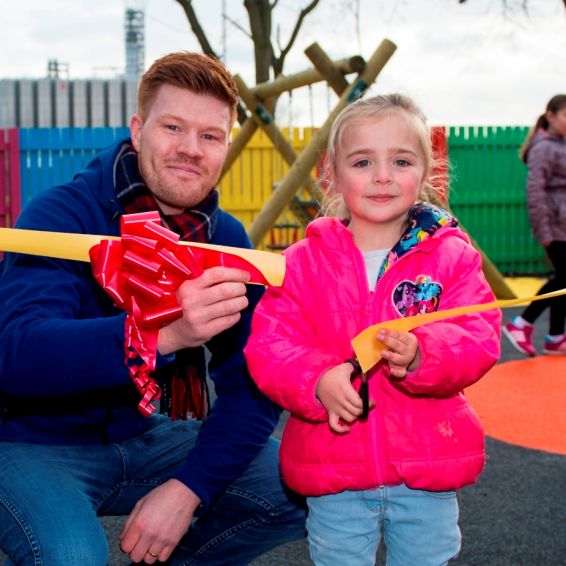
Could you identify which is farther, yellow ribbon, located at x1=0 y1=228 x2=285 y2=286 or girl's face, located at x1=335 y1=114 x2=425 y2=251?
girl's face, located at x1=335 y1=114 x2=425 y2=251

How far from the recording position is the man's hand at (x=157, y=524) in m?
1.98

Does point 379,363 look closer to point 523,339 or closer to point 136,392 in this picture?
point 136,392

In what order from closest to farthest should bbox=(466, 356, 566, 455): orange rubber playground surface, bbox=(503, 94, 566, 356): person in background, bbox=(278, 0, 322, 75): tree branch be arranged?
bbox=(466, 356, 566, 455): orange rubber playground surface < bbox=(503, 94, 566, 356): person in background < bbox=(278, 0, 322, 75): tree branch

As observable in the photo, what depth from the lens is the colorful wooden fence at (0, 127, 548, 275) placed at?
1172 centimetres

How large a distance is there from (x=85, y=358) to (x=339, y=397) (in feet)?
1.74

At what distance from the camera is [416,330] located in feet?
5.88

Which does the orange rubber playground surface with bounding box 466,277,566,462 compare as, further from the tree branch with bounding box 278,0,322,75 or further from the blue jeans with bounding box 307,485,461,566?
the tree branch with bounding box 278,0,322,75

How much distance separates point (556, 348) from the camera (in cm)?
618

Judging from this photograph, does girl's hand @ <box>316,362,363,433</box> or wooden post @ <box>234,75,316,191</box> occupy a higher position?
wooden post @ <box>234,75,316,191</box>

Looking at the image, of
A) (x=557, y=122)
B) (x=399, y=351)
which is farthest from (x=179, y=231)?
(x=557, y=122)

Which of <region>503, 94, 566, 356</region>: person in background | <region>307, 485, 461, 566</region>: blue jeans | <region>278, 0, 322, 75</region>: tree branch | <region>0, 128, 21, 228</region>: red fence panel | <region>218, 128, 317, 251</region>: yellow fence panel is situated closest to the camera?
<region>307, 485, 461, 566</region>: blue jeans

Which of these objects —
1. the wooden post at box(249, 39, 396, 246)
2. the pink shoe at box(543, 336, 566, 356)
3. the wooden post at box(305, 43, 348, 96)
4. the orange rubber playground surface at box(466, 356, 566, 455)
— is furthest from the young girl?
the wooden post at box(305, 43, 348, 96)

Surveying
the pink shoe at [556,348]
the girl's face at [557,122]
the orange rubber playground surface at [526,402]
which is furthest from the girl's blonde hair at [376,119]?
the girl's face at [557,122]

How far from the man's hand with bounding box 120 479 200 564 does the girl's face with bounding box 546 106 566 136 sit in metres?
5.14
